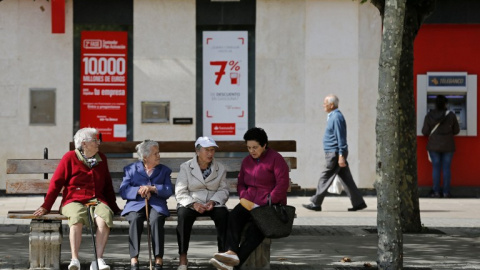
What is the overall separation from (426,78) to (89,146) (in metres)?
10.9

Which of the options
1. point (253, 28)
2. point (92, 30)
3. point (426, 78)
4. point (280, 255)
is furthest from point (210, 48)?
point (280, 255)

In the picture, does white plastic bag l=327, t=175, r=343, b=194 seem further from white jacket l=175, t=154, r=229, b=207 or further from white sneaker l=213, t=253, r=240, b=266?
white sneaker l=213, t=253, r=240, b=266

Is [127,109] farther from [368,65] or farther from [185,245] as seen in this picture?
[185,245]

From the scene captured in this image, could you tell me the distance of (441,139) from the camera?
1912cm

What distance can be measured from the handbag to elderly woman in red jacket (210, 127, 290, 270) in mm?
91

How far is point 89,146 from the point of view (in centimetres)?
984

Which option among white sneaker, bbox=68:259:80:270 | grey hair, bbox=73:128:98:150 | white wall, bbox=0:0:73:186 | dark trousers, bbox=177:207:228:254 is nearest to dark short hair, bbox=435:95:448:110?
white wall, bbox=0:0:73:186

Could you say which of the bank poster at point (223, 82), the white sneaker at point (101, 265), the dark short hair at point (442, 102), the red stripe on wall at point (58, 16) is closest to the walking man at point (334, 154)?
the bank poster at point (223, 82)

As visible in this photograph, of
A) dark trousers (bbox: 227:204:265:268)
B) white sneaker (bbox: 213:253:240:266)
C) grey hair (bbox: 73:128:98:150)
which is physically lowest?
white sneaker (bbox: 213:253:240:266)

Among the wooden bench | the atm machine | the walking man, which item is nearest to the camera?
the wooden bench

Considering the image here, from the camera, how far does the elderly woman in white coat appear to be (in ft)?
32.2

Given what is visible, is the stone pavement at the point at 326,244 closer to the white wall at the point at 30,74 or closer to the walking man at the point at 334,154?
the walking man at the point at 334,154

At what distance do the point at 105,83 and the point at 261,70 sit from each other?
2.79 m

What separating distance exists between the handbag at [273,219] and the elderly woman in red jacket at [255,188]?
9 cm
